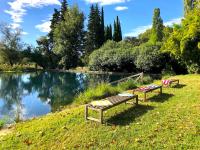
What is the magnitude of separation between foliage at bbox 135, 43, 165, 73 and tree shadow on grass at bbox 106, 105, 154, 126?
1802cm

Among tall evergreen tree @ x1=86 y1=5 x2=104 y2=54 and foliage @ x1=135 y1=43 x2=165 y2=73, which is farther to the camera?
tall evergreen tree @ x1=86 y1=5 x2=104 y2=54

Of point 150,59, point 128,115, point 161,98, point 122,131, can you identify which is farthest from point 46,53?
point 122,131

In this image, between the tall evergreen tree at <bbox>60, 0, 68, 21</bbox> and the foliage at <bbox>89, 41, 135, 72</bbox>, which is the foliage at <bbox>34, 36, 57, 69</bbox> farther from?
the foliage at <bbox>89, 41, 135, 72</bbox>

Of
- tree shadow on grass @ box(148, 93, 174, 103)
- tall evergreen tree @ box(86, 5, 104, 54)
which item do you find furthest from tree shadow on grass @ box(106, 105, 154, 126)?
tall evergreen tree @ box(86, 5, 104, 54)

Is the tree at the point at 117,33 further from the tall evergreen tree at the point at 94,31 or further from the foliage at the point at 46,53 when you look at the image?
the foliage at the point at 46,53

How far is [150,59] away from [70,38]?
1936cm

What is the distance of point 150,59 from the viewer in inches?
1031

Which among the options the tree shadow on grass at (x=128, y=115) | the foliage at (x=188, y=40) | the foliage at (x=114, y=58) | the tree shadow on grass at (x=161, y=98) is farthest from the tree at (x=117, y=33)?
the tree shadow on grass at (x=128, y=115)

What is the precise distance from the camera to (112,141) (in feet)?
18.5

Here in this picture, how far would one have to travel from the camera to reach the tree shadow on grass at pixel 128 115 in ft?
22.4

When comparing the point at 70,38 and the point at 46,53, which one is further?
the point at 46,53

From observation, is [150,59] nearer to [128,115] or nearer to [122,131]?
[128,115]

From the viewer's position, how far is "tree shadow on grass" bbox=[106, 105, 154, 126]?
22.4 feet

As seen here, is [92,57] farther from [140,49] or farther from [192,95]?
[192,95]
